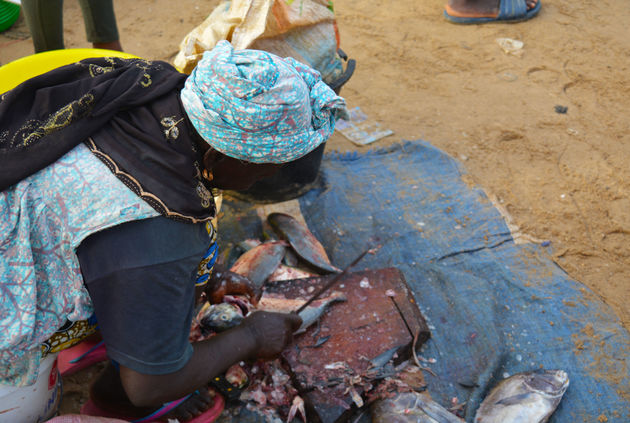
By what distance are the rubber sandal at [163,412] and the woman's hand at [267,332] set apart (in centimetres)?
40

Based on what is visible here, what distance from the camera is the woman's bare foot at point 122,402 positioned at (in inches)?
86.4

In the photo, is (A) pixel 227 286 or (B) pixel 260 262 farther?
(B) pixel 260 262

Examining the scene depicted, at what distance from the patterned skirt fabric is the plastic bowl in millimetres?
4693

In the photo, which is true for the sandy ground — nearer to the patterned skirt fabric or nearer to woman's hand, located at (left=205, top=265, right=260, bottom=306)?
woman's hand, located at (left=205, top=265, right=260, bottom=306)

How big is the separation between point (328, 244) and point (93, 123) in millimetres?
1887

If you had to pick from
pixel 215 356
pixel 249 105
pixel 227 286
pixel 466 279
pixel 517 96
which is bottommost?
pixel 466 279

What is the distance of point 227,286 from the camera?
2.62m

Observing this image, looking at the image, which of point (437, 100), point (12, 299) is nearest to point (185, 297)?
point (12, 299)

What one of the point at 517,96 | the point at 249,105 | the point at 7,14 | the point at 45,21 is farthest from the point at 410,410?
the point at 7,14

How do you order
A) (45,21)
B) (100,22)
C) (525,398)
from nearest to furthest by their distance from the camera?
(525,398)
(45,21)
(100,22)

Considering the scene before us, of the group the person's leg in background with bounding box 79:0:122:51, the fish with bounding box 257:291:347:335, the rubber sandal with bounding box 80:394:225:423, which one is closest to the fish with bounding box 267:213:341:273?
the fish with bounding box 257:291:347:335

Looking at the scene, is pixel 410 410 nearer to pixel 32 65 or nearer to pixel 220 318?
pixel 220 318

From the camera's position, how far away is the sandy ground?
342 cm

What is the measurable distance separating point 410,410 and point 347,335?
472mm
